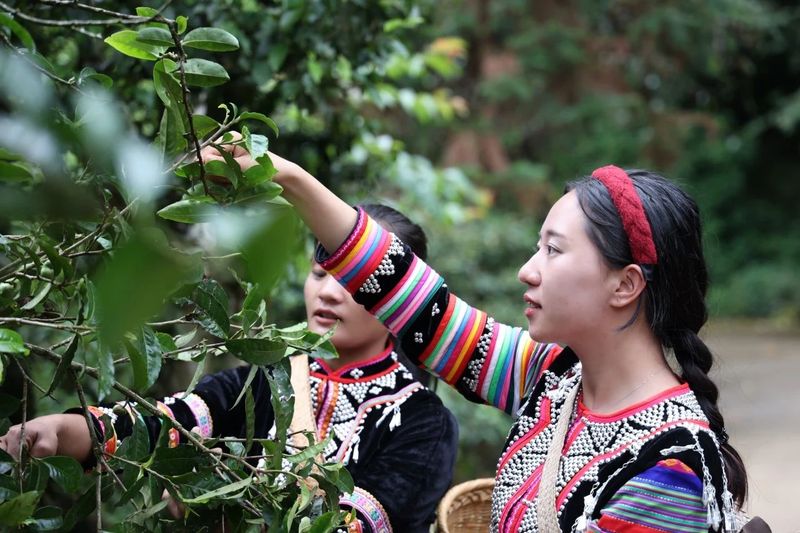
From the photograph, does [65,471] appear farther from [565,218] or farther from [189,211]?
[565,218]

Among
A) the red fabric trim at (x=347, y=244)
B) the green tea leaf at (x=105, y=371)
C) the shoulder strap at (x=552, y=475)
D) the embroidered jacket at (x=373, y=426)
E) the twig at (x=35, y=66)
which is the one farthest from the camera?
the embroidered jacket at (x=373, y=426)

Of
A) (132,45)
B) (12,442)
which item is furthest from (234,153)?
(12,442)

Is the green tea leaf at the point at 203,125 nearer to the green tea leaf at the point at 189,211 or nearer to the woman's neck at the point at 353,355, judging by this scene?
the green tea leaf at the point at 189,211

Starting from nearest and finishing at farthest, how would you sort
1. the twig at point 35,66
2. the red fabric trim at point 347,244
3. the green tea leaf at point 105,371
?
1. the green tea leaf at point 105,371
2. the twig at point 35,66
3. the red fabric trim at point 347,244

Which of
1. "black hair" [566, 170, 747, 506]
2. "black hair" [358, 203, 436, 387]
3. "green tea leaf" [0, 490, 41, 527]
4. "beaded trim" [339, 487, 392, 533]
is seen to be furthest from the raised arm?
"black hair" [566, 170, 747, 506]

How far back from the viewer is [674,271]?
165 centimetres

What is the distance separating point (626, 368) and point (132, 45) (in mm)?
973

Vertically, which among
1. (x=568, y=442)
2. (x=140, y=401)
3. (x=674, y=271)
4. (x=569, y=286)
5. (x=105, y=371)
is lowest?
(x=140, y=401)

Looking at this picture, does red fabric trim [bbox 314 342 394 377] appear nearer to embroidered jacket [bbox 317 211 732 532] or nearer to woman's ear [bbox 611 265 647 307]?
embroidered jacket [bbox 317 211 732 532]

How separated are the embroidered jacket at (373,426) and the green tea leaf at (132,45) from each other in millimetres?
781

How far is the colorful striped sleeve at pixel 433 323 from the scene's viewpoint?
1.79m

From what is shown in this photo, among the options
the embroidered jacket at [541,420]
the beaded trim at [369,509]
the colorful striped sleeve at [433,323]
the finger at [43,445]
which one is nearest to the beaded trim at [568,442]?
the embroidered jacket at [541,420]

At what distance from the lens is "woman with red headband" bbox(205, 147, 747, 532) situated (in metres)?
1.47

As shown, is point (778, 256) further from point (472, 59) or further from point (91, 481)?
point (91, 481)
